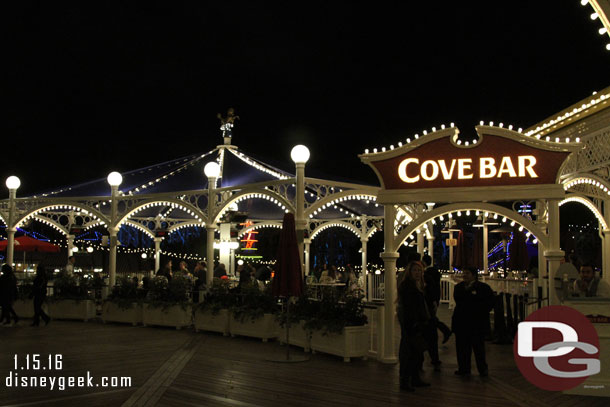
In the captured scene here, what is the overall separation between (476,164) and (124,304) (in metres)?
9.17

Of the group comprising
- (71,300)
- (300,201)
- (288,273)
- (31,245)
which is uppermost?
(300,201)

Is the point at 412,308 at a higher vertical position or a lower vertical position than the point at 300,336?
higher

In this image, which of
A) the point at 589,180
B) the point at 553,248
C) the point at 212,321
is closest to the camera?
the point at 553,248

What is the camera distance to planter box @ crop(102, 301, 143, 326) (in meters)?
15.1

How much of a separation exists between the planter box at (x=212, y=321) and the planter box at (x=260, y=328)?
41 cm

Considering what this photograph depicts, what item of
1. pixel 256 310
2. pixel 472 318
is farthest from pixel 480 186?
pixel 256 310

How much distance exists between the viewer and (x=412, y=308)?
809 centimetres

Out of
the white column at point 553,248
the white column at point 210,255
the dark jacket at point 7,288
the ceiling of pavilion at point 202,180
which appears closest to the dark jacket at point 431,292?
the white column at point 553,248

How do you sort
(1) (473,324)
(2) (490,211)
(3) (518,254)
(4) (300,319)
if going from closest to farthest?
(1) (473,324) < (2) (490,211) < (4) (300,319) < (3) (518,254)

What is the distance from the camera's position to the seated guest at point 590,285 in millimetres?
8211

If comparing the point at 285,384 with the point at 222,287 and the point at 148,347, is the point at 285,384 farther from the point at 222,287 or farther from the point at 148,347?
the point at 222,287

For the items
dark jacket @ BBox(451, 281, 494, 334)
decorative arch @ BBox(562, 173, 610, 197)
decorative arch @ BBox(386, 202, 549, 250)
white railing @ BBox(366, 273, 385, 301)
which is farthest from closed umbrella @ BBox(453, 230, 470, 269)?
dark jacket @ BBox(451, 281, 494, 334)

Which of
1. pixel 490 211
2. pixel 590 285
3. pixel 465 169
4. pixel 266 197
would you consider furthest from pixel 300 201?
pixel 590 285

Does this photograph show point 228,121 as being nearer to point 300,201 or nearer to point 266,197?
point 266,197
